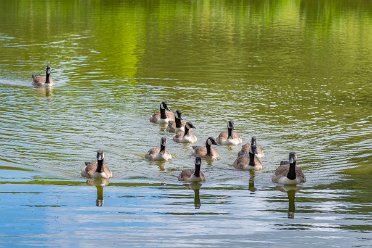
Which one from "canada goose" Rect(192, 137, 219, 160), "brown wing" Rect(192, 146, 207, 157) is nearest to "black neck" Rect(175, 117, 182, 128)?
"canada goose" Rect(192, 137, 219, 160)

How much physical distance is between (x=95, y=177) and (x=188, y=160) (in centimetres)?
394

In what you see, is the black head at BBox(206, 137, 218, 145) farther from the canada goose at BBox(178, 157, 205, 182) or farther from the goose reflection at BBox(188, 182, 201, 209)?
the goose reflection at BBox(188, 182, 201, 209)

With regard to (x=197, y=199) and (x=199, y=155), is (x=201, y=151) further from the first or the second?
(x=197, y=199)

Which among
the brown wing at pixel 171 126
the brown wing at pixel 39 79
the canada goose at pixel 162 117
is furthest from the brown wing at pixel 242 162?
the brown wing at pixel 39 79

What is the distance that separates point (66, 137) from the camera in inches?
1073

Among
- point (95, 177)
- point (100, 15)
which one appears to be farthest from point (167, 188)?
point (100, 15)

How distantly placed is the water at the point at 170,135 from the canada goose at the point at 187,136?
343 millimetres

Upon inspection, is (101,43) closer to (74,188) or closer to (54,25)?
(54,25)

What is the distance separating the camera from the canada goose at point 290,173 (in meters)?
22.0

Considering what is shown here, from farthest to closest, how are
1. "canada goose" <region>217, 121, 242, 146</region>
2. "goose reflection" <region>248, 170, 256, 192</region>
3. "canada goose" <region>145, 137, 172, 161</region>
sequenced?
"canada goose" <region>217, 121, 242, 146</region> < "canada goose" <region>145, 137, 172, 161</region> < "goose reflection" <region>248, 170, 256, 192</region>

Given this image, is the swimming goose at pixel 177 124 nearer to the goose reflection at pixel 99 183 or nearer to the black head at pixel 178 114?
the black head at pixel 178 114

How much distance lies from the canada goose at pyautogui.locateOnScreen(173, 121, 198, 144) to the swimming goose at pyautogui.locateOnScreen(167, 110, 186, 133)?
4.17 feet

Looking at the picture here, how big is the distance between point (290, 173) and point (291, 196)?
82cm

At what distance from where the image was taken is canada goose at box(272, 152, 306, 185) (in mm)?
22047
